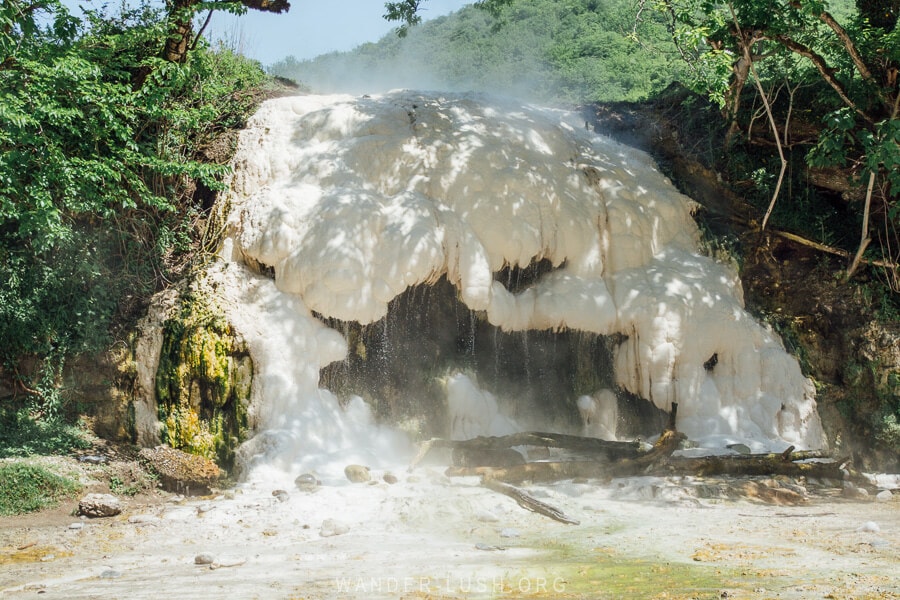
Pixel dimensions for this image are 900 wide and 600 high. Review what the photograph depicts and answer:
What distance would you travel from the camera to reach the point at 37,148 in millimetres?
8711

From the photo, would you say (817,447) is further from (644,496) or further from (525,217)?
(525,217)

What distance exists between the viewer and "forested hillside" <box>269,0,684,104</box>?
22.8m

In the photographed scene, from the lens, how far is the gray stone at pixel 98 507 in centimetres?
731

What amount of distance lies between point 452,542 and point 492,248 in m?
5.21

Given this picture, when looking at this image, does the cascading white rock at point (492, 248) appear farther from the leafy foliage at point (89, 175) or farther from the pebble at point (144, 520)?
the pebble at point (144, 520)

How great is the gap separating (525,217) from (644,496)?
4.42 m

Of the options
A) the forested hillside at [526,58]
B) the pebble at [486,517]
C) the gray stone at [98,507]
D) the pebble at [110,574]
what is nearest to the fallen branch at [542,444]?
the pebble at [486,517]

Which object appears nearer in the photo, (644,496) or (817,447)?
(644,496)

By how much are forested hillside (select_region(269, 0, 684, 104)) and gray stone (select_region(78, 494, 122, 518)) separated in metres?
16.5

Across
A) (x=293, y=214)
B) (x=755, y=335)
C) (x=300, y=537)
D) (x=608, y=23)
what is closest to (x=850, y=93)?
(x=755, y=335)

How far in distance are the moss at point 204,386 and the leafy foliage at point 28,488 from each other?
1.36 m

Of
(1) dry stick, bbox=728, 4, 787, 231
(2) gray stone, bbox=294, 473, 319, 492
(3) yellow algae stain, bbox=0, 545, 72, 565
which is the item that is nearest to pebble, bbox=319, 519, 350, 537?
(2) gray stone, bbox=294, 473, 319, 492

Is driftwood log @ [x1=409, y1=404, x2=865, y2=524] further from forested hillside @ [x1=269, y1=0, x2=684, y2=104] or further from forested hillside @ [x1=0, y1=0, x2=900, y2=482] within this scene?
forested hillside @ [x1=269, y1=0, x2=684, y2=104]

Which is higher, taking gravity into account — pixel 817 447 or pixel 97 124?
pixel 97 124
